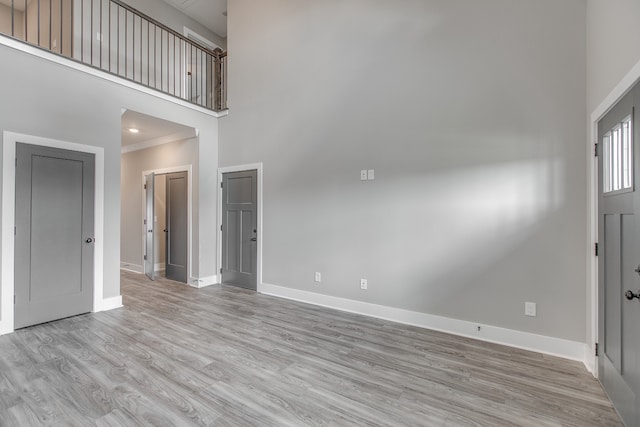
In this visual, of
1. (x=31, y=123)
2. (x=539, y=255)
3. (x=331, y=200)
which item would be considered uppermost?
(x=31, y=123)

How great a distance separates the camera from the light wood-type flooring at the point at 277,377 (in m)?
1.87

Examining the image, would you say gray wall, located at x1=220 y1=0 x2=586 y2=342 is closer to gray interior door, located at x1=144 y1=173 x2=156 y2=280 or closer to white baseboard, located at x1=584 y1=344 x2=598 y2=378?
white baseboard, located at x1=584 y1=344 x2=598 y2=378

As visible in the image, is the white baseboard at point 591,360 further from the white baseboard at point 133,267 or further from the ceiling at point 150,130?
the white baseboard at point 133,267

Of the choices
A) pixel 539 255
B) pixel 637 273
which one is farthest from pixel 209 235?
pixel 637 273

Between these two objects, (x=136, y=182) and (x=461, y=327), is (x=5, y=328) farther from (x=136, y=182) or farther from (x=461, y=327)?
(x=461, y=327)

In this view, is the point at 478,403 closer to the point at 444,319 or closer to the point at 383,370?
the point at 383,370

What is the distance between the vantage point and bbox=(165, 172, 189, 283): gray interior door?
5512 millimetres

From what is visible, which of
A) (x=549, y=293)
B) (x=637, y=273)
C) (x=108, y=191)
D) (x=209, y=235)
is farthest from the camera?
(x=209, y=235)

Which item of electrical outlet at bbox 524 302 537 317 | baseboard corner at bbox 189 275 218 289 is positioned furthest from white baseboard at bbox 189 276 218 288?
electrical outlet at bbox 524 302 537 317

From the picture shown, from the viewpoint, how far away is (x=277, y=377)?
7.55 feet

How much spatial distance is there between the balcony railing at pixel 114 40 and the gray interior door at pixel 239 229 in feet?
5.19

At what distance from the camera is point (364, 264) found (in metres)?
3.73

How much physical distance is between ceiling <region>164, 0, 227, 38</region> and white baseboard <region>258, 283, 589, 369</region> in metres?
6.16

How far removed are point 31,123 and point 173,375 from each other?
131 inches
